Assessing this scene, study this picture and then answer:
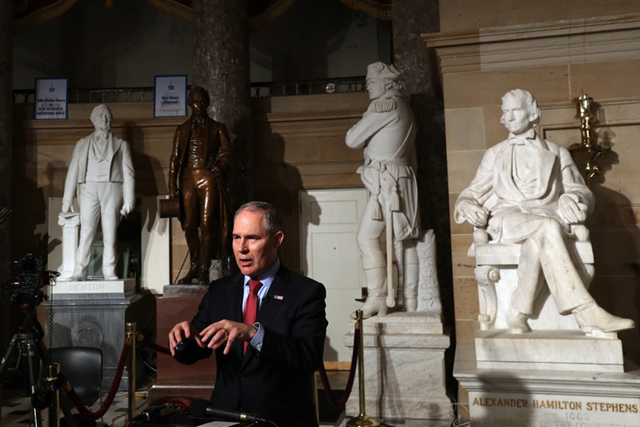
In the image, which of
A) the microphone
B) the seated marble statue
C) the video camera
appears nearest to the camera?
the microphone

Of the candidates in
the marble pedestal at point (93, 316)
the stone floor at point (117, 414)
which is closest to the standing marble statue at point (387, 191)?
the stone floor at point (117, 414)

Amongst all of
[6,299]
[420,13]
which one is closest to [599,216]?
[420,13]

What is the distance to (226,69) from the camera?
7547 mm

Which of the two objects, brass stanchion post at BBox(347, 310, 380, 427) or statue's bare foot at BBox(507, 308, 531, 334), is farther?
brass stanchion post at BBox(347, 310, 380, 427)

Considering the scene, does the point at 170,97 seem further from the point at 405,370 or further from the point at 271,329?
the point at 271,329

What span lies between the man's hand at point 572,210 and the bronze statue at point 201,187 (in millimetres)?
2991

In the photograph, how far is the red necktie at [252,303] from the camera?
2114 mm

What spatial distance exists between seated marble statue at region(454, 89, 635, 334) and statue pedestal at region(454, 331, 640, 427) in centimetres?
23

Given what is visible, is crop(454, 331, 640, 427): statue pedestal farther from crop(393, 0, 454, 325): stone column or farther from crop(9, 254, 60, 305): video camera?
crop(9, 254, 60, 305): video camera

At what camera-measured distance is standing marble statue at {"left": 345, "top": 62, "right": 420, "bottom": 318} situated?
17.8 ft

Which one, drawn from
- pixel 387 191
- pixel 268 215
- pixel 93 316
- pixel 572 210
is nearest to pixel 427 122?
pixel 387 191

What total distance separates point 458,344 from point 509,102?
6.72 feet

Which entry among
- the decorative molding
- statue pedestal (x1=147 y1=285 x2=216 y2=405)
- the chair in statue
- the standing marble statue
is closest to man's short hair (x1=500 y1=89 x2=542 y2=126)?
the chair in statue

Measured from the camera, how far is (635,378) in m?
3.38
